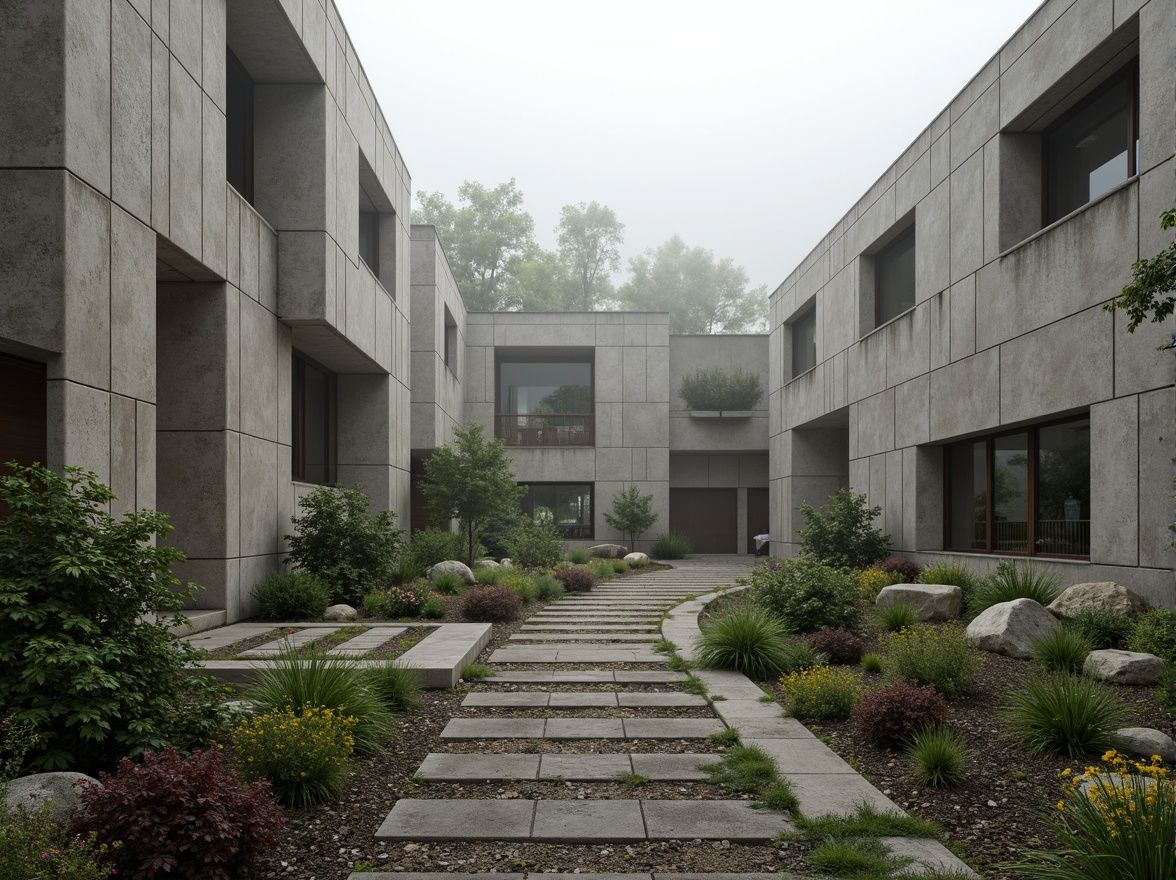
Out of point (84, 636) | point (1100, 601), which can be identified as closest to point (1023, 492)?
point (1100, 601)

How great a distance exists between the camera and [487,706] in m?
7.05

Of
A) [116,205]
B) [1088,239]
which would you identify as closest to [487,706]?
[116,205]

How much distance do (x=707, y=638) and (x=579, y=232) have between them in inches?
1620

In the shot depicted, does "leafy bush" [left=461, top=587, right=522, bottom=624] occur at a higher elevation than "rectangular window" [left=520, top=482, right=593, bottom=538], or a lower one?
lower

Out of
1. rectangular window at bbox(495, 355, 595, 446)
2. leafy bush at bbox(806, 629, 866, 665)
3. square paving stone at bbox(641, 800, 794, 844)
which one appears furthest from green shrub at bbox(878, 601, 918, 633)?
rectangular window at bbox(495, 355, 595, 446)

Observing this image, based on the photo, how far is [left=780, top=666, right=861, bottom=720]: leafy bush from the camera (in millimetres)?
6574

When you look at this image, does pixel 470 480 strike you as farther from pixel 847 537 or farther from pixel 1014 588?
pixel 1014 588

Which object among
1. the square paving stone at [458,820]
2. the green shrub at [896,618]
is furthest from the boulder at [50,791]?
the green shrub at [896,618]

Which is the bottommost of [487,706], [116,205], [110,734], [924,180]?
[487,706]

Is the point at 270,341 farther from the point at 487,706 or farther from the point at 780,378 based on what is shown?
the point at 780,378

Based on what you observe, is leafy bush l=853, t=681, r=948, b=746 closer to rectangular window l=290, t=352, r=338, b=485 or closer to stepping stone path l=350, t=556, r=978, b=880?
stepping stone path l=350, t=556, r=978, b=880

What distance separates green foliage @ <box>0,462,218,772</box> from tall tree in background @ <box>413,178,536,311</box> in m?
37.0

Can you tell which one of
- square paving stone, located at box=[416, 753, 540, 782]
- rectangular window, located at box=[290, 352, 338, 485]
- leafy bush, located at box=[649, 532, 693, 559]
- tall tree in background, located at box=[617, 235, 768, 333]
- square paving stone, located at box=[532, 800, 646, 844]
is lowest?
leafy bush, located at box=[649, 532, 693, 559]

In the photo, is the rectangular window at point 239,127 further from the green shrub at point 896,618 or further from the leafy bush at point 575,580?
the green shrub at point 896,618
